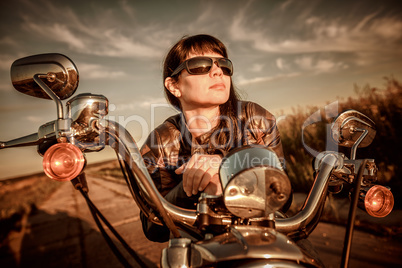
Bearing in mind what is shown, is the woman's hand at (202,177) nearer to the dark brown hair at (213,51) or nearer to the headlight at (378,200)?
the headlight at (378,200)

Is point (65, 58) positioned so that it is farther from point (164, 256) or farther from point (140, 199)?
point (164, 256)

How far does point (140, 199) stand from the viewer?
3.26 feet

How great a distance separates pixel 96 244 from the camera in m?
4.13

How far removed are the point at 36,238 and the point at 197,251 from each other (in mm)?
5388

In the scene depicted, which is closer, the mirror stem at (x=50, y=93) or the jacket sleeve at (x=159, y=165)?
the mirror stem at (x=50, y=93)

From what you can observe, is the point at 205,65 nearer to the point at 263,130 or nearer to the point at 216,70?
the point at 216,70

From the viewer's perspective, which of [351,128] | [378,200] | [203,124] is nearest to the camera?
[378,200]

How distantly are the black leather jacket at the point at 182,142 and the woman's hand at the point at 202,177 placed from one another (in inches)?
32.7

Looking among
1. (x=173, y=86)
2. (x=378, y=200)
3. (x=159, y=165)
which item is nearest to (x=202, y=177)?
(x=378, y=200)

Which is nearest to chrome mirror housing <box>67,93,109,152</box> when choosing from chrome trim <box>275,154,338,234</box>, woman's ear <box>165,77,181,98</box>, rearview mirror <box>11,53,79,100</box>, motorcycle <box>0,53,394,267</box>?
motorcycle <box>0,53,394,267</box>

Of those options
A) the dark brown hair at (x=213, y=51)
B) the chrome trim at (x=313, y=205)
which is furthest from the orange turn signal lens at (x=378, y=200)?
the dark brown hair at (x=213, y=51)

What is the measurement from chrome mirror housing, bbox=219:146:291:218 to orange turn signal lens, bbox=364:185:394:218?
65 centimetres

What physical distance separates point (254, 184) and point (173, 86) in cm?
214

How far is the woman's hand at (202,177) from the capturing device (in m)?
1.05
